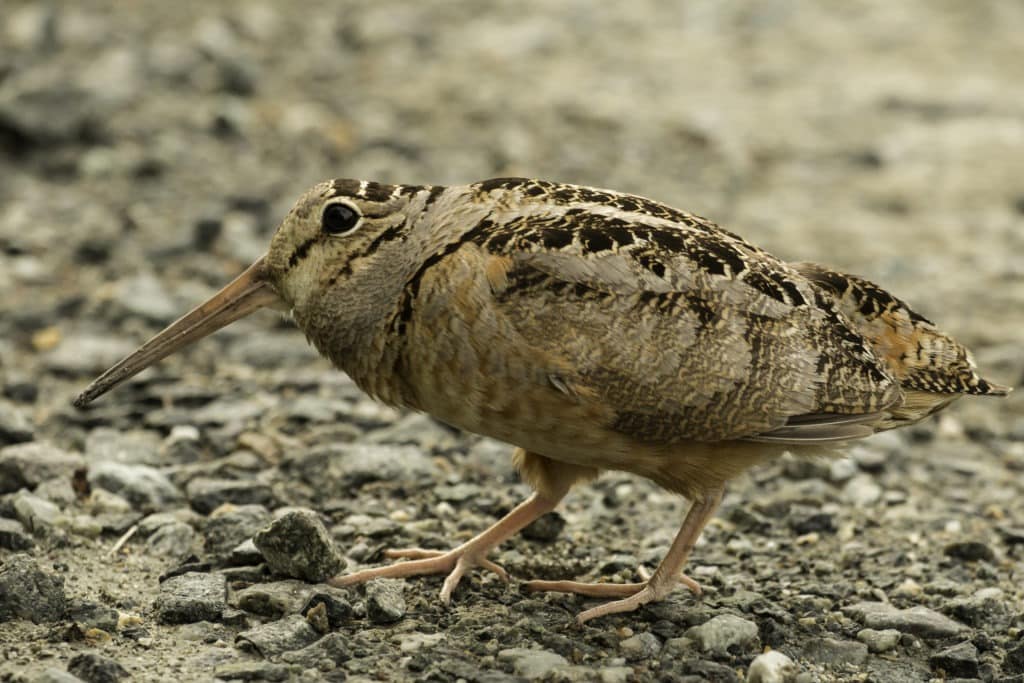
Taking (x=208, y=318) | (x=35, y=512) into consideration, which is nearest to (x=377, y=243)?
(x=208, y=318)

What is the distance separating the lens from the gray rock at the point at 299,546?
17.5 feet

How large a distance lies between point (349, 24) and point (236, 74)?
195 centimetres

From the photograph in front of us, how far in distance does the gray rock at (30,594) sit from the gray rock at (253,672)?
0.65 metres

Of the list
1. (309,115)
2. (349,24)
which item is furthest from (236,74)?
(349,24)

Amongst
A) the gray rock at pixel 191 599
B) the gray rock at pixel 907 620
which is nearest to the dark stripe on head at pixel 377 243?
the gray rock at pixel 191 599

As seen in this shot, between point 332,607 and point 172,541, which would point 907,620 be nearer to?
point 332,607

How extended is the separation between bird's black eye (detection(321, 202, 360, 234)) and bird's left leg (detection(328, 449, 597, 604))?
107cm

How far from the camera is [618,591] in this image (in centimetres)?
553

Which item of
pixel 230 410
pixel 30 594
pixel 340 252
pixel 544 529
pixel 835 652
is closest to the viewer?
pixel 30 594

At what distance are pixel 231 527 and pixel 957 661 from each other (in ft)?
8.83

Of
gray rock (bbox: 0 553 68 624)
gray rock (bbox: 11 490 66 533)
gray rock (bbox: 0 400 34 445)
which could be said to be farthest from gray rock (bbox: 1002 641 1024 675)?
gray rock (bbox: 0 400 34 445)

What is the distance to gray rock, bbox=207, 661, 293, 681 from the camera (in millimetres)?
4625

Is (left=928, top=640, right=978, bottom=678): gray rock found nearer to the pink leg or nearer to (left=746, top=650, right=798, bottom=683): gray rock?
(left=746, top=650, right=798, bottom=683): gray rock

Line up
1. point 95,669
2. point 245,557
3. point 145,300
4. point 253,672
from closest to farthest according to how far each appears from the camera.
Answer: point 95,669, point 253,672, point 245,557, point 145,300
